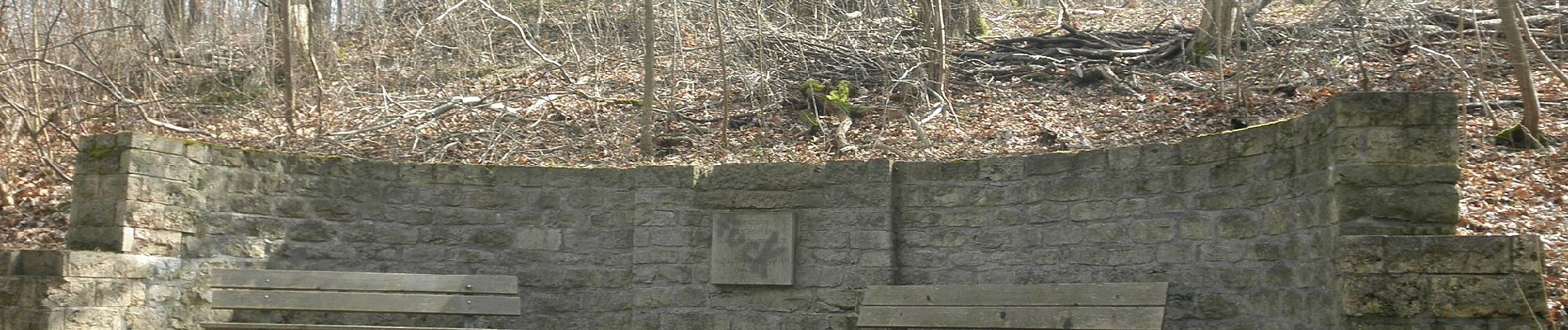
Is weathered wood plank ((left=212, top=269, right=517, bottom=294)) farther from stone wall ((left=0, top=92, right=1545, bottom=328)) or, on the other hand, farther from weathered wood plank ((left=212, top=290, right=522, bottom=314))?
stone wall ((left=0, top=92, right=1545, bottom=328))

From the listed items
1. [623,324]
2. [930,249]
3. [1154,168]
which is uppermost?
[1154,168]

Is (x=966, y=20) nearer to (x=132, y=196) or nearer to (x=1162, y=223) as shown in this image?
(x=1162, y=223)

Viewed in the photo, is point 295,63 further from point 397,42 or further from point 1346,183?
point 1346,183

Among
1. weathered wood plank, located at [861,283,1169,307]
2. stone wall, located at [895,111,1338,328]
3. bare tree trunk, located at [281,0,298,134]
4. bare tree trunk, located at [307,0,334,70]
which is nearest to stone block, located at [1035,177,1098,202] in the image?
stone wall, located at [895,111,1338,328]

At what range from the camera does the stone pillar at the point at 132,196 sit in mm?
6918

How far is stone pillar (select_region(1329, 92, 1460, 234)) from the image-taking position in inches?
206

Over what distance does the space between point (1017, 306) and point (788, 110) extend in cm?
699

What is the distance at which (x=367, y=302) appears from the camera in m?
7.66

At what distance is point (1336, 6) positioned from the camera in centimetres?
1372

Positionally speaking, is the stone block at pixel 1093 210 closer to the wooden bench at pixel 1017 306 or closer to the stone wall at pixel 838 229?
the stone wall at pixel 838 229

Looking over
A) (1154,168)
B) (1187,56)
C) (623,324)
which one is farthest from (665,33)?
(1154,168)

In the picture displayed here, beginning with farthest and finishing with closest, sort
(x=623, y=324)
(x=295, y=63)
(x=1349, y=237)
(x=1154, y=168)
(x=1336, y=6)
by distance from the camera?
(x=295, y=63) → (x=1336, y=6) → (x=623, y=324) → (x=1154, y=168) → (x=1349, y=237)

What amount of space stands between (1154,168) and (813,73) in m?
7.69

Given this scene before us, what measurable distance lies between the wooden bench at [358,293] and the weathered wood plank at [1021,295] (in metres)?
2.35
